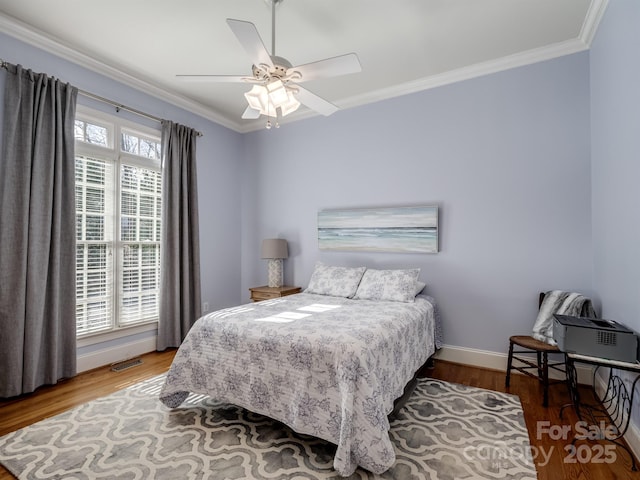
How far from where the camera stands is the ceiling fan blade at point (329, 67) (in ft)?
6.77

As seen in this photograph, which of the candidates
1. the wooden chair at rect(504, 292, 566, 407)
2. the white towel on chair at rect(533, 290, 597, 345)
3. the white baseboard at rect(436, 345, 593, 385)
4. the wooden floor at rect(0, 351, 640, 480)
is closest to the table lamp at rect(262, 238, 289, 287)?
the wooden floor at rect(0, 351, 640, 480)

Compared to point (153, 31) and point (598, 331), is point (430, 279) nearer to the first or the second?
point (598, 331)

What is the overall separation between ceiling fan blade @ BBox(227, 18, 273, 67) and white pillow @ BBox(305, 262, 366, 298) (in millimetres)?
2175

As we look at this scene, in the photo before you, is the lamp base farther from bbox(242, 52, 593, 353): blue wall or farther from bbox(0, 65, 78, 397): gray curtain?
bbox(0, 65, 78, 397): gray curtain

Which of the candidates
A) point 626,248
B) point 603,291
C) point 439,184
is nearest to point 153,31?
point 439,184

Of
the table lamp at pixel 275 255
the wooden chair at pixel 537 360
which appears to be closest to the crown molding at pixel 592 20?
the wooden chair at pixel 537 360

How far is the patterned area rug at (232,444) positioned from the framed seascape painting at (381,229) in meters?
1.56

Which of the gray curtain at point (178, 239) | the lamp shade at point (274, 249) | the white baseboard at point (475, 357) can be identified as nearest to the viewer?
the white baseboard at point (475, 357)

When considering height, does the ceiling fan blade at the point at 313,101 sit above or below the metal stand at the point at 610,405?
above

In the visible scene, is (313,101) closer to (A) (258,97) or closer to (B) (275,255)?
(A) (258,97)

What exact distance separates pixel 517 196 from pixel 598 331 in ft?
4.87

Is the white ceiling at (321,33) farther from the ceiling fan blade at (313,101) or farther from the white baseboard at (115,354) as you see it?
the white baseboard at (115,354)

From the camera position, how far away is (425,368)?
3.21 metres

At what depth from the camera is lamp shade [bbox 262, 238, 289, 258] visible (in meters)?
4.20
